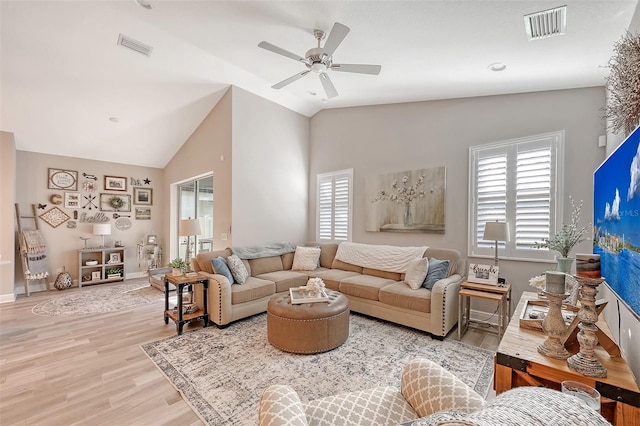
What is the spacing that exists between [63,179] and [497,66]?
7.46 metres

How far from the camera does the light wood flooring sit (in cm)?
191

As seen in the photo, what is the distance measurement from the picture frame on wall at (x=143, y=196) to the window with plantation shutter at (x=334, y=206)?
4157 mm

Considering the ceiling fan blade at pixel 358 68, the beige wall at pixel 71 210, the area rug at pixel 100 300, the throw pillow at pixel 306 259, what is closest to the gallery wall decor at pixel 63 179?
the beige wall at pixel 71 210

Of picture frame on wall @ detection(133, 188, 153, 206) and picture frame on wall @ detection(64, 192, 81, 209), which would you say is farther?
picture frame on wall @ detection(133, 188, 153, 206)

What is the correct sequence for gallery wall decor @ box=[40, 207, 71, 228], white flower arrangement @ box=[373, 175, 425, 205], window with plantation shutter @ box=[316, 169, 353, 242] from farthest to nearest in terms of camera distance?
gallery wall decor @ box=[40, 207, 71, 228], window with plantation shutter @ box=[316, 169, 353, 242], white flower arrangement @ box=[373, 175, 425, 205]

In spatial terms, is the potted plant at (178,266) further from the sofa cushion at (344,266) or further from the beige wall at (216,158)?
the sofa cushion at (344,266)

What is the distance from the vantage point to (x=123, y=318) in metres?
3.73

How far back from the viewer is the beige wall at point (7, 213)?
14.6 ft

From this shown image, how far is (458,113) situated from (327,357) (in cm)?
360

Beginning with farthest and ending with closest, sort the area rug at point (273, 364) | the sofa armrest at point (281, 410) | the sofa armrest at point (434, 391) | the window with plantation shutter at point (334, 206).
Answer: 1. the window with plantation shutter at point (334, 206)
2. the area rug at point (273, 364)
3. the sofa armrest at point (434, 391)
4. the sofa armrest at point (281, 410)

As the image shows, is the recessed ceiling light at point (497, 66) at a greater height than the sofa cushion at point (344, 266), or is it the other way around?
the recessed ceiling light at point (497, 66)

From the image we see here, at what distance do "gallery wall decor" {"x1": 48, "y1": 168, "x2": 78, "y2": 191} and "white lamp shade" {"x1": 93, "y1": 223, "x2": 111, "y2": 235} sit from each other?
0.87m

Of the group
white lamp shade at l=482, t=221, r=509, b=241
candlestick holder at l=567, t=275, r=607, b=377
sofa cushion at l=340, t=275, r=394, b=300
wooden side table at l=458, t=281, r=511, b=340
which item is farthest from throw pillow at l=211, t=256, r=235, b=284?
candlestick holder at l=567, t=275, r=607, b=377

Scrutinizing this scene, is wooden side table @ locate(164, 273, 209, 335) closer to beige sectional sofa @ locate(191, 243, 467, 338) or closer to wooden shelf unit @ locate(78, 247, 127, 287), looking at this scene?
beige sectional sofa @ locate(191, 243, 467, 338)
